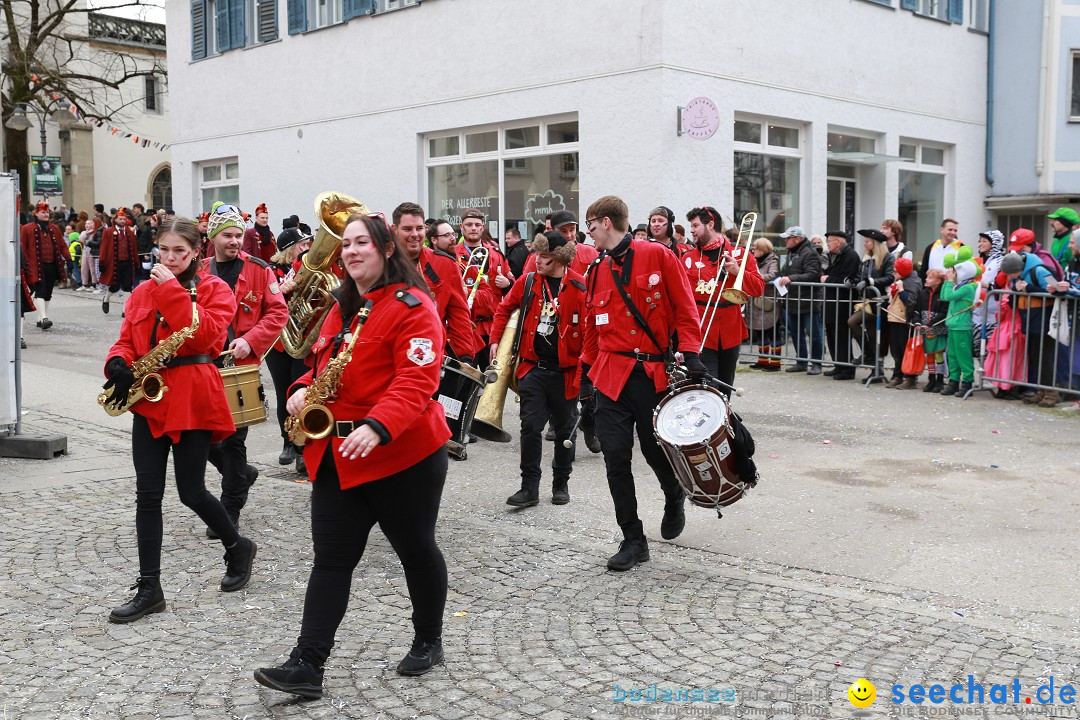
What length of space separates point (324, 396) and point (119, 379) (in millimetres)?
1456

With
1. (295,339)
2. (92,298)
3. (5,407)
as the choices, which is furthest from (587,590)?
(92,298)

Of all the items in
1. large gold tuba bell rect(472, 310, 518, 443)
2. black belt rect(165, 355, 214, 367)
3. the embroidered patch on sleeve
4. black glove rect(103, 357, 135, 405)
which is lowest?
large gold tuba bell rect(472, 310, 518, 443)

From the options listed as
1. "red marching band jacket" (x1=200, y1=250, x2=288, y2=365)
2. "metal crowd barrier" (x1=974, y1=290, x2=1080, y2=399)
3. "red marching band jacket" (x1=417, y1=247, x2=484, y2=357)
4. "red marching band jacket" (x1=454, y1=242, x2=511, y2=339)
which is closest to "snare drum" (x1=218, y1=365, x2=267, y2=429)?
"red marching band jacket" (x1=200, y1=250, x2=288, y2=365)

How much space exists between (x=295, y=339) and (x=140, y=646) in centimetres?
309

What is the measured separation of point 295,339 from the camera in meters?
7.57

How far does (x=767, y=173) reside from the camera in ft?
57.0

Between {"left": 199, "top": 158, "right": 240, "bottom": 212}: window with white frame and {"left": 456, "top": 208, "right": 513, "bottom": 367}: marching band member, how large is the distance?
1389 cm

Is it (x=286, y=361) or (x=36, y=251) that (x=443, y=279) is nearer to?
(x=286, y=361)

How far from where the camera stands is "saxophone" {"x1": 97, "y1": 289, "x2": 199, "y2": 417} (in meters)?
5.15

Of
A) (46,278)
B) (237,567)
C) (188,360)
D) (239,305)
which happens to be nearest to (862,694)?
(237,567)

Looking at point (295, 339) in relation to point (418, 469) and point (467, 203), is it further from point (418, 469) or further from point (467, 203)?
point (467, 203)

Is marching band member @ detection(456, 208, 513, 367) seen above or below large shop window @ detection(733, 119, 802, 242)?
below

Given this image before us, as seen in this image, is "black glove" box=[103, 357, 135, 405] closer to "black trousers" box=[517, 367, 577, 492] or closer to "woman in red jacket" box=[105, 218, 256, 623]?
"woman in red jacket" box=[105, 218, 256, 623]

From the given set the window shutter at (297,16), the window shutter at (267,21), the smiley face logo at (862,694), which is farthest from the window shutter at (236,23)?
the smiley face logo at (862,694)
